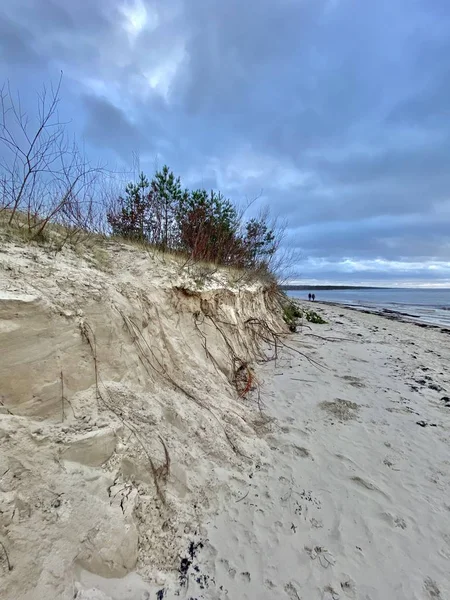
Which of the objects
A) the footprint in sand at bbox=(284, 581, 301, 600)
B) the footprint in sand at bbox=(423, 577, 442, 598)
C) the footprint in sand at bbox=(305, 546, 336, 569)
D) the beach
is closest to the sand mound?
the beach

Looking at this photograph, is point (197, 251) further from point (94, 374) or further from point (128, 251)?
point (94, 374)

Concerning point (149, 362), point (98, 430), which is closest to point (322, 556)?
→ point (98, 430)

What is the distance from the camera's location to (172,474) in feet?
8.46

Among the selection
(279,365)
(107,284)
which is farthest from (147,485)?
(279,365)

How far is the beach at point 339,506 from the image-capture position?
6.58 ft

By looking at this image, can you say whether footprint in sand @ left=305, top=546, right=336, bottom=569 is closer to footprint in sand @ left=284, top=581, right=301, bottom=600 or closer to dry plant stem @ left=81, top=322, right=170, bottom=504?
footprint in sand @ left=284, top=581, right=301, bottom=600

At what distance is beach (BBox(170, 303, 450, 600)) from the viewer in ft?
6.58

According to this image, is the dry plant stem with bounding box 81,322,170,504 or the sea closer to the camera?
the dry plant stem with bounding box 81,322,170,504

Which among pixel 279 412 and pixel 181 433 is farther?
pixel 279 412

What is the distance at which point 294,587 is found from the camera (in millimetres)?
1958

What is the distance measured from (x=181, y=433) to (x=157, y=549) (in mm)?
1057

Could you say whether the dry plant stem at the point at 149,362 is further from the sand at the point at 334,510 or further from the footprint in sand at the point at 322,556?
the footprint in sand at the point at 322,556

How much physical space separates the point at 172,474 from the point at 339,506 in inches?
60.8

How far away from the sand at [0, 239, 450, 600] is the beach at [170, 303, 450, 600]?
0.01 m
